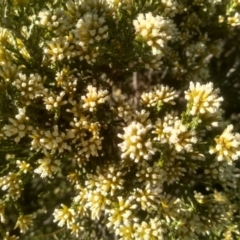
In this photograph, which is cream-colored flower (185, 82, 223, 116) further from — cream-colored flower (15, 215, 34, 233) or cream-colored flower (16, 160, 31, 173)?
cream-colored flower (15, 215, 34, 233)

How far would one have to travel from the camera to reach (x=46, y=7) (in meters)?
3.32

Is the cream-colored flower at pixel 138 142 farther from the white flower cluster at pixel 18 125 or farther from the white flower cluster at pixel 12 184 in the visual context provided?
the white flower cluster at pixel 12 184

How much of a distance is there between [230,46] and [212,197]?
7.03 ft

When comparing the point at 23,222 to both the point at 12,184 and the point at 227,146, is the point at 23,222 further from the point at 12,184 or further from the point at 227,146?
the point at 227,146

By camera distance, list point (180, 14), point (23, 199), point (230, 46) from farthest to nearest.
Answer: point (230, 46) < point (23, 199) < point (180, 14)

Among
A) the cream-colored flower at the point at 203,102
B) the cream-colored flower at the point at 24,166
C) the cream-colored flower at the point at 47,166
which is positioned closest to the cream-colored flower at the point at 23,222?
the cream-colored flower at the point at 24,166

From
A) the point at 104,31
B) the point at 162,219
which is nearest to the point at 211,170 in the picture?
the point at 162,219

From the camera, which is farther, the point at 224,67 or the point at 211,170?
the point at 224,67

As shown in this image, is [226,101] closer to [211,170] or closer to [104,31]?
[211,170]

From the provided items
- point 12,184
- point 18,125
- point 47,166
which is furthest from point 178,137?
point 12,184

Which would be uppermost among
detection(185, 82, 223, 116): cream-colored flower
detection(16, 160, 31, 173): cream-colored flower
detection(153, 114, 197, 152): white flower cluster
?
detection(185, 82, 223, 116): cream-colored flower

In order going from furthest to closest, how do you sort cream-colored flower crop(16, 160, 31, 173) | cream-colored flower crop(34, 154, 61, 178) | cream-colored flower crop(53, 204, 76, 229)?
cream-colored flower crop(53, 204, 76, 229) → cream-colored flower crop(16, 160, 31, 173) → cream-colored flower crop(34, 154, 61, 178)

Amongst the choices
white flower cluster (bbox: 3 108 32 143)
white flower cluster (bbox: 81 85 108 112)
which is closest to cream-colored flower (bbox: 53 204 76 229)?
white flower cluster (bbox: 3 108 32 143)

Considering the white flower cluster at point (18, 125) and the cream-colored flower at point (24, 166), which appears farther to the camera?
the cream-colored flower at point (24, 166)
